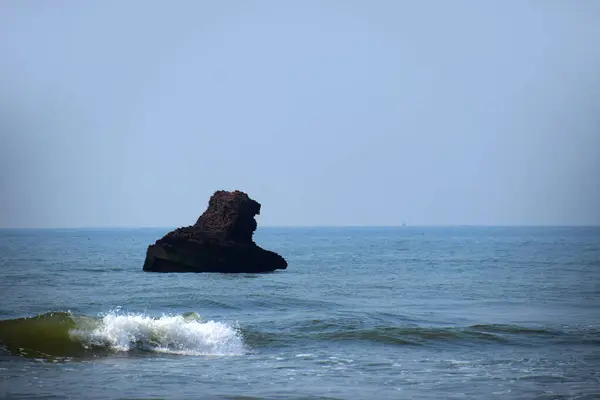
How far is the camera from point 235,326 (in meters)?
27.7

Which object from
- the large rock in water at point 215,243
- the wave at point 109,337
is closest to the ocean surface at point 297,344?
the wave at point 109,337

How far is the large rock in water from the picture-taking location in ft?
183

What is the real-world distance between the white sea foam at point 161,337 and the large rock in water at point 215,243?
30.6m

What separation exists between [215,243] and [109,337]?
32.4 m

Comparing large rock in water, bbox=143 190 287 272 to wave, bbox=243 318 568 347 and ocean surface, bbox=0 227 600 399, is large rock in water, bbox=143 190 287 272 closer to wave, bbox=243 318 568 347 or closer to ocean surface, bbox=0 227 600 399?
ocean surface, bbox=0 227 600 399

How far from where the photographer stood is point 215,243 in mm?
55750

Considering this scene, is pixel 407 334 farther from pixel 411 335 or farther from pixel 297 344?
pixel 297 344

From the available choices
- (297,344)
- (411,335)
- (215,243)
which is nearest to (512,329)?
(411,335)

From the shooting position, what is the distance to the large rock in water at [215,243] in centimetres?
5569

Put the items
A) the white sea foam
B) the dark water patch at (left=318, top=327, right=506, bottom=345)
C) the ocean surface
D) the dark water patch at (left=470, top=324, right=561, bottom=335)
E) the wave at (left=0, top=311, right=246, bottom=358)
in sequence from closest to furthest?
the ocean surface → the wave at (left=0, top=311, right=246, bottom=358) → the white sea foam → the dark water patch at (left=318, top=327, right=506, bottom=345) → the dark water patch at (left=470, top=324, right=561, bottom=335)

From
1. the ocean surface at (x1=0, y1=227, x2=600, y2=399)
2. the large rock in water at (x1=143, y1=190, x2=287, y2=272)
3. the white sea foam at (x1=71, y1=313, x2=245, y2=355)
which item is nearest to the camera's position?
the ocean surface at (x1=0, y1=227, x2=600, y2=399)

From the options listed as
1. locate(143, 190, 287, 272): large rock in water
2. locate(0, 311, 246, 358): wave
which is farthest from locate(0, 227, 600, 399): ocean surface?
locate(143, 190, 287, 272): large rock in water

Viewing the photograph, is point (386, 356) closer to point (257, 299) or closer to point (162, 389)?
point (162, 389)

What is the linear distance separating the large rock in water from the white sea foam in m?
30.6
